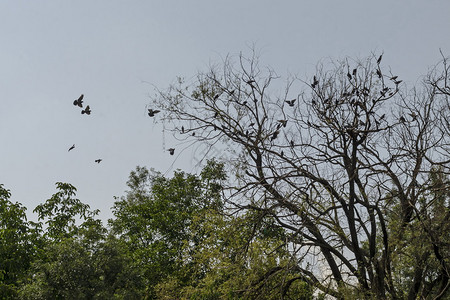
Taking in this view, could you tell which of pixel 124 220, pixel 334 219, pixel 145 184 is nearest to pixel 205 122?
pixel 334 219

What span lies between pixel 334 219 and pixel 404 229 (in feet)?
4.70

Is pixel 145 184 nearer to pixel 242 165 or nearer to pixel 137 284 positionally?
pixel 137 284

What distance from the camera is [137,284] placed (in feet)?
47.1

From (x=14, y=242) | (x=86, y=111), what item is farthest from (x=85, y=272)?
(x=86, y=111)

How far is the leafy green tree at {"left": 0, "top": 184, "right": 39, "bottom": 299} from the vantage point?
16141 millimetres

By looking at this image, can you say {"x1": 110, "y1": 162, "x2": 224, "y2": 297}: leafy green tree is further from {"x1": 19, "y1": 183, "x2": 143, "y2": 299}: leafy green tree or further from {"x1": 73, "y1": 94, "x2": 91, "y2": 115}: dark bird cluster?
{"x1": 73, "y1": 94, "x2": 91, "y2": 115}: dark bird cluster

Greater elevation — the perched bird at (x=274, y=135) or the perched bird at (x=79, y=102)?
the perched bird at (x=79, y=102)

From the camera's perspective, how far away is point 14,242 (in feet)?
55.0

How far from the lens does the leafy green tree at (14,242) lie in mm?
16141

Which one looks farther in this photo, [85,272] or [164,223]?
[164,223]

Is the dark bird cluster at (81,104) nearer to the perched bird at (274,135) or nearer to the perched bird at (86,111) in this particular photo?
the perched bird at (86,111)

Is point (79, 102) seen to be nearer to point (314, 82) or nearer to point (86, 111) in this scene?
point (86, 111)

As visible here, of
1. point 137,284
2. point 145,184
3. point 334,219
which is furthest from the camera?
point 145,184

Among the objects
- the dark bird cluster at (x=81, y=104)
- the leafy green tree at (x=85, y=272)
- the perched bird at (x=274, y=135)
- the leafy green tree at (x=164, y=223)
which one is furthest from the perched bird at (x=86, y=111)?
the leafy green tree at (x=164, y=223)
